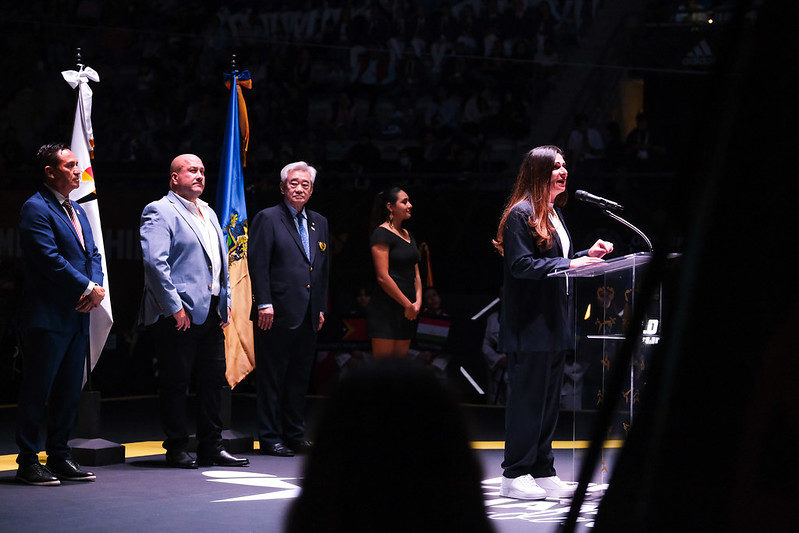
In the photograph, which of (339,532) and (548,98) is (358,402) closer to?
(339,532)

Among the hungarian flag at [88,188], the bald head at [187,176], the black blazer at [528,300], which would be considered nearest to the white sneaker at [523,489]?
the black blazer at [528,300]

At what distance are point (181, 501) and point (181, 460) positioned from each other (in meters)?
0.98

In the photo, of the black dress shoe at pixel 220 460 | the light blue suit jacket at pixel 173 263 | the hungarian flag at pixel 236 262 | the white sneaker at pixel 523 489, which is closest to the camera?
the white sneaker at pixel 523 489

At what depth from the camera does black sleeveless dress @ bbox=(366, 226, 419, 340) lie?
6102mm

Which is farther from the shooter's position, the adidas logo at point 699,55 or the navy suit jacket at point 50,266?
the adidas logo at point 699,55

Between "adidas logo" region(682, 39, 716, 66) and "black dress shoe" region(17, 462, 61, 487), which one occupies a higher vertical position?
"adidas logo" region(682, 39, 716, 66)

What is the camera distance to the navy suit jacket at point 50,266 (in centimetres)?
479

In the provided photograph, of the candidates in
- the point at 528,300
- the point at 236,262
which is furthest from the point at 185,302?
the point at 528,300

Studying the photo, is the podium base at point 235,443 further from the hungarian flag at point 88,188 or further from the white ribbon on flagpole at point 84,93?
the white ribbon on flagpole at point 84,93

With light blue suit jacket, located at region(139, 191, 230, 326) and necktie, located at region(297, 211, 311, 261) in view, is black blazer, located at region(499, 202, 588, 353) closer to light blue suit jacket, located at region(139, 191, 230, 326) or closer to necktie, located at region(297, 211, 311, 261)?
light blue suit jacket, located at region(139, 191, 230, 326)

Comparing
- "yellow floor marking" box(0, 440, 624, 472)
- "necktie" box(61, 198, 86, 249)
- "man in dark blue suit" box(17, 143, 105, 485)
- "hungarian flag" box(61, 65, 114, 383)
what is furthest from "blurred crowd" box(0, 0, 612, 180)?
"man in dark blue suit" box(17, 143, 105, 485)

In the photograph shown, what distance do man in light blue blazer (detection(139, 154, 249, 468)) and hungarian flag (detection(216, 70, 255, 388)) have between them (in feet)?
2.89

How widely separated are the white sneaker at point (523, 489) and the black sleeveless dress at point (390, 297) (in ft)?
5.57

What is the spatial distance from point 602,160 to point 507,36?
11.2 feet
